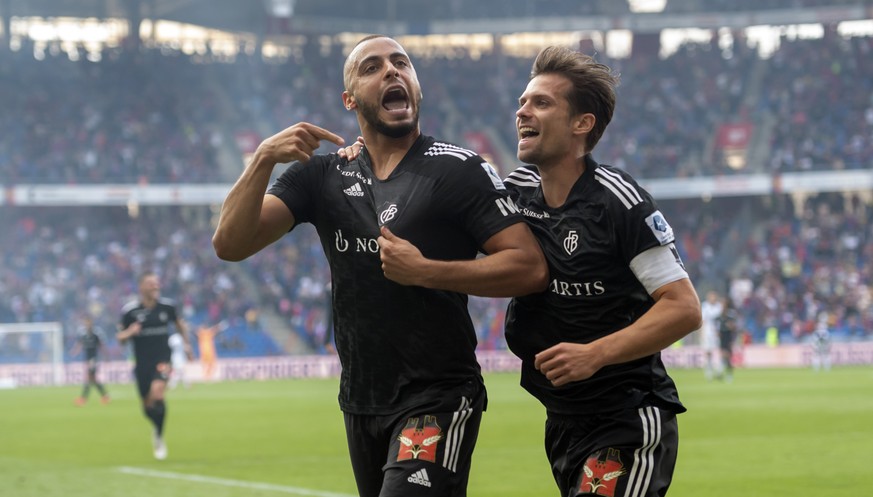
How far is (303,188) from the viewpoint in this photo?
5109 mm

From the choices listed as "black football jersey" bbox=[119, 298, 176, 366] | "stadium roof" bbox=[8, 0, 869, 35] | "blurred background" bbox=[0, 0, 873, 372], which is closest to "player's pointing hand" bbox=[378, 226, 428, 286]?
"black football jersey" bbox=[119, 298, 176, 366]

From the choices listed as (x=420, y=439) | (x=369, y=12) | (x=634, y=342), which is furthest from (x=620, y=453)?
(x=369, y=12)

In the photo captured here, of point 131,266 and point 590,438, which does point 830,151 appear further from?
point 590,438

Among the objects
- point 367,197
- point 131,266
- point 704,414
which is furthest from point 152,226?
point 367,197

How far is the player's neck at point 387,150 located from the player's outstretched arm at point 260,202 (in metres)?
0.16

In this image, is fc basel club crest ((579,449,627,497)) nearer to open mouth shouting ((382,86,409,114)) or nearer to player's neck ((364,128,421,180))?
player's neck ((364,128,421,180))

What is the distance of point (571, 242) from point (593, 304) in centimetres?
26

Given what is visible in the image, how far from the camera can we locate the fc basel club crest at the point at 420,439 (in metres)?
4.68

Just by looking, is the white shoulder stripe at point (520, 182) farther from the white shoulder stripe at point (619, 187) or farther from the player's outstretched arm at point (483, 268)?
the player's outstretched arm at point (483, 268)

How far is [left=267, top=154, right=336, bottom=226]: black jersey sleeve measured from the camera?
16.7ft

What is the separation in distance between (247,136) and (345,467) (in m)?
35.3

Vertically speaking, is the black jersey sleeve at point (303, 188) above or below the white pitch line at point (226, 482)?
above

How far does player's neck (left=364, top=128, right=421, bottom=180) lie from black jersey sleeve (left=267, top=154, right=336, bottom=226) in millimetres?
222

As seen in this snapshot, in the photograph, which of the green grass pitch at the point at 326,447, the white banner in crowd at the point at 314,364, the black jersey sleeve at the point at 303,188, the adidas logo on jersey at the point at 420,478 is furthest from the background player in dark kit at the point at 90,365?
the adidas logo on jersey at the point at 420,478
